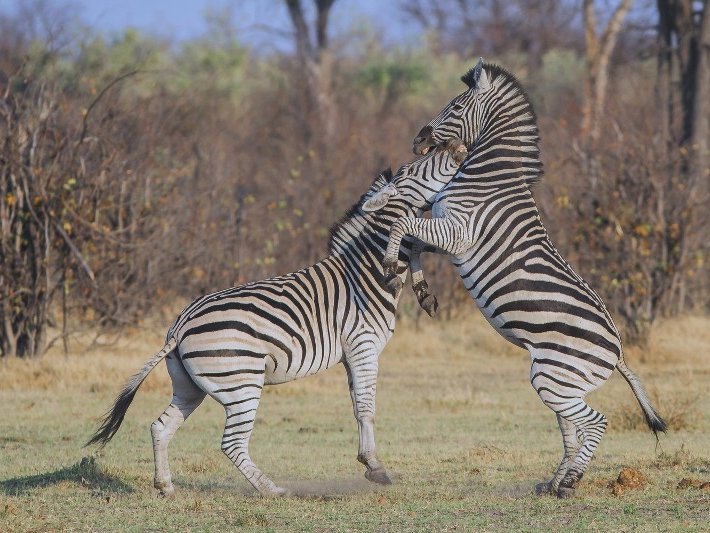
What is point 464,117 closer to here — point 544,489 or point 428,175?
point 428,175

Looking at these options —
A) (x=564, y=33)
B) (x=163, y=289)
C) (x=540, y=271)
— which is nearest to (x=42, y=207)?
(x=163, y=289)

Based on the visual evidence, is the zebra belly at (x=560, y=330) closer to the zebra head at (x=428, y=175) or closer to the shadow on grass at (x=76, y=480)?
the zebra head at (x=428, y=175)

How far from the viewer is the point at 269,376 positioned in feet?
23.5

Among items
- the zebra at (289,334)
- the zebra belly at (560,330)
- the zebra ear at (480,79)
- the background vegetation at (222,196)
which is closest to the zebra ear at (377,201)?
the zebra at (289,334)

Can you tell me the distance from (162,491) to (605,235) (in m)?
9.86

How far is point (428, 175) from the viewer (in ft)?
26.0

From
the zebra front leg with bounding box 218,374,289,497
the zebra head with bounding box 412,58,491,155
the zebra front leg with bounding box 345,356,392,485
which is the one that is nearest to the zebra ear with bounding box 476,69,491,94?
the zebra head with bounding box 412,58,491,155

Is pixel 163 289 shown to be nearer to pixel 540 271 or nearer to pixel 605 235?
pixel 605 235

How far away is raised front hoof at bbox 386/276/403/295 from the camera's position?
24.4 feet

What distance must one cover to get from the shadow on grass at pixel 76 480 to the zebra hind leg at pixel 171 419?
1.33 feet

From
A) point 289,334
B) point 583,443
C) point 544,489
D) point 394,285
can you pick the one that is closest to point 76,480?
point 289,334

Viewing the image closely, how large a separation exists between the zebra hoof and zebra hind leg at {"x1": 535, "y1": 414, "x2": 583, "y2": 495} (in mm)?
1246

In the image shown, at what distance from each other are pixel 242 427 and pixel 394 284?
132 cm

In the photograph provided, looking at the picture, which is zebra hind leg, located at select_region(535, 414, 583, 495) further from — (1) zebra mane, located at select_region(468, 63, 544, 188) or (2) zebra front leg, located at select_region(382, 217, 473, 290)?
(1) zebra mane, located at select_region(468, 63, 544, 188)
